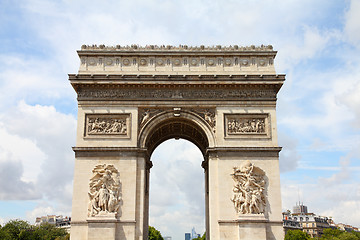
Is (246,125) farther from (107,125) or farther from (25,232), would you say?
(25,232)

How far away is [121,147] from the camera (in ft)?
78.4

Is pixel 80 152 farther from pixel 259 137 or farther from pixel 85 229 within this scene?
pixel 259 137

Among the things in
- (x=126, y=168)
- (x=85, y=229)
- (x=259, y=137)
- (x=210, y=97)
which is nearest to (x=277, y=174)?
(x=259, y=137)

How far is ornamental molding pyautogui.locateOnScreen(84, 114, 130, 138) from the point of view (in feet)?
79.6

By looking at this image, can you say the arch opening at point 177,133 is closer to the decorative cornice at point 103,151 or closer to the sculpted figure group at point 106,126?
the decorative cornice at point 103,151

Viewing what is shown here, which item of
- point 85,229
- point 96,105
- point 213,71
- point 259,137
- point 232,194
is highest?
point 213,71

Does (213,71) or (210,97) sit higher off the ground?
(213,71)

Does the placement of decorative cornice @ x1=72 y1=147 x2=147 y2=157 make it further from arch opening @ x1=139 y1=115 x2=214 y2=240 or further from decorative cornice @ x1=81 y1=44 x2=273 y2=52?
A: decorative cornice @ x1=81 y1=44 x2=273 y2=52

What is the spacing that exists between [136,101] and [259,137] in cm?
747

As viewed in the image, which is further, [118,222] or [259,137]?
[259,137]

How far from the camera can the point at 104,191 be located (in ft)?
75.0

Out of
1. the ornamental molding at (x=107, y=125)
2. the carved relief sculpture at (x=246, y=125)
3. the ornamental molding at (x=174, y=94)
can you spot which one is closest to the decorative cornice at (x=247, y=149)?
the carved relief sculpture at (x=246, y=125)

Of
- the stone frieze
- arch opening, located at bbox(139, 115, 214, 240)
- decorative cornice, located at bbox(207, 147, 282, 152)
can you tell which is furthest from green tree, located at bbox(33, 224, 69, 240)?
the stone frieze

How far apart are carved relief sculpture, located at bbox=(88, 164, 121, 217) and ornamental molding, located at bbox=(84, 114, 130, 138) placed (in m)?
1.92
